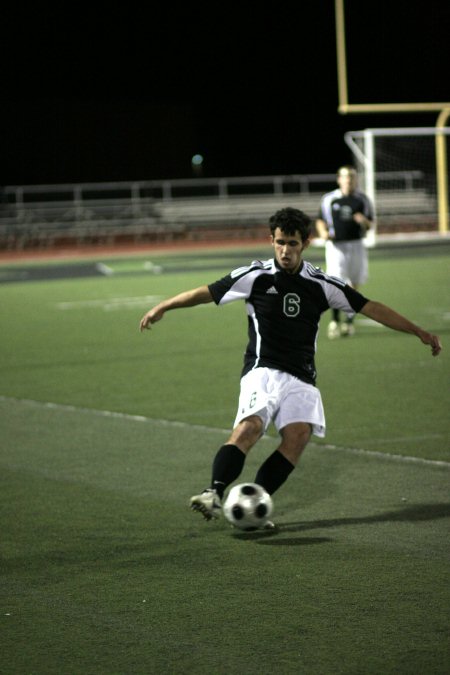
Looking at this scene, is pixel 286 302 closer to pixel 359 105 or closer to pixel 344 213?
pixel 344 213

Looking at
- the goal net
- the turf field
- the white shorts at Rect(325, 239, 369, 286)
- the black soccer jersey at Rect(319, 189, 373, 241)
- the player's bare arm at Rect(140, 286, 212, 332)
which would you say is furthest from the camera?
the goal net

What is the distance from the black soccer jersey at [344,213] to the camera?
15.1 metres

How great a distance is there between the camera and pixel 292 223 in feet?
20.7

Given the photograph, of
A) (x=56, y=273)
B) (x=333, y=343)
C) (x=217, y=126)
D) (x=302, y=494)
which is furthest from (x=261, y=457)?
(x=217, y=126)

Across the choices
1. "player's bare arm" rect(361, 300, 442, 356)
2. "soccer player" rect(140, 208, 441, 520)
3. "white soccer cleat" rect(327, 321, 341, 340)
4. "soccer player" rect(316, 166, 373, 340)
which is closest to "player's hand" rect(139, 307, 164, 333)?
"soccer player" rect(140, 208, 441, 520)

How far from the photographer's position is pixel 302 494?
7.09 meters

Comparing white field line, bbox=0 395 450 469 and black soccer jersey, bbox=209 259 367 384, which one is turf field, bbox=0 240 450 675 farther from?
black soccer jersey, bbox=209 259 367 384

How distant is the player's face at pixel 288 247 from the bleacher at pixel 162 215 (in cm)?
3202

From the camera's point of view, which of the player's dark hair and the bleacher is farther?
the bleacher

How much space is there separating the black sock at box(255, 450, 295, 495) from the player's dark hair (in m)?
1.21

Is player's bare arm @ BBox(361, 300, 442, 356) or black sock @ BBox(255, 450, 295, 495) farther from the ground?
player's bare arm @ BBox(361, 300, 442, 356)

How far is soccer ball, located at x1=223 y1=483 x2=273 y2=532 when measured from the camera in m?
5.98

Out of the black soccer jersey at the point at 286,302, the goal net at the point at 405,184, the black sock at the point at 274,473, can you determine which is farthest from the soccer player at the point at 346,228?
the goal net at the point at 405,184

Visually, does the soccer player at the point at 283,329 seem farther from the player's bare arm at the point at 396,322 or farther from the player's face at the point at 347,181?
the player's face at the point at 347,181
